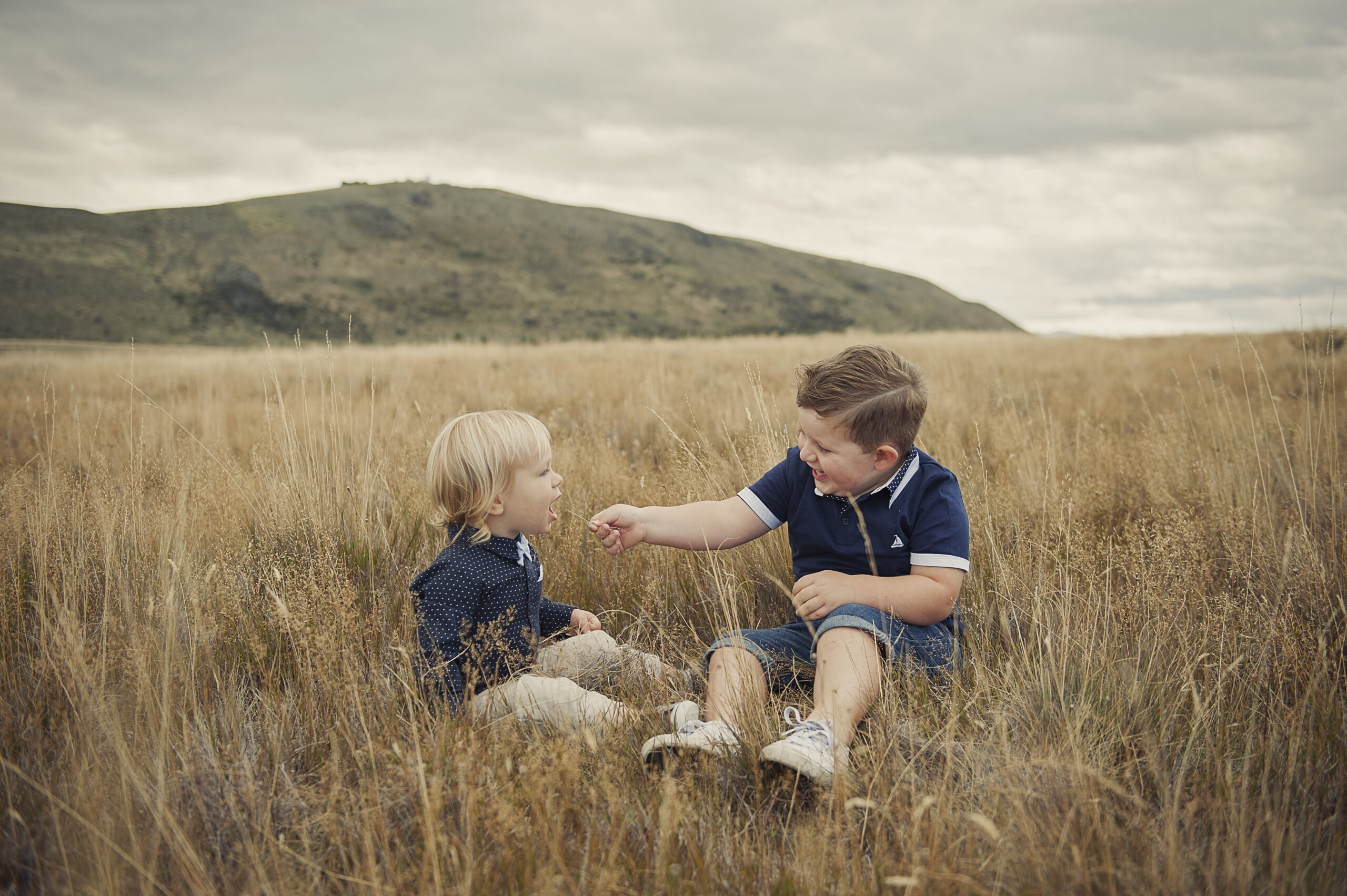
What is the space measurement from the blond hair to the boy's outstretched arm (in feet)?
1.25

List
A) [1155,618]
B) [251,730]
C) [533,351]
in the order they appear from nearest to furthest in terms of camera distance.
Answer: [251,730] < [1155,618] < [533,351]

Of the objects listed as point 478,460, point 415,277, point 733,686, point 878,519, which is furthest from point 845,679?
point 415,277

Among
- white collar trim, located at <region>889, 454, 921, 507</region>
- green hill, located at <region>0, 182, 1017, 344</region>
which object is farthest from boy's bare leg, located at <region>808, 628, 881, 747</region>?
green hill, located at <region>0, 182, 1017, 344</region>

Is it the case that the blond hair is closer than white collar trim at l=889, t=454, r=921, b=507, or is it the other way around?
the blond hair

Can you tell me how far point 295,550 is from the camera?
2527 mm

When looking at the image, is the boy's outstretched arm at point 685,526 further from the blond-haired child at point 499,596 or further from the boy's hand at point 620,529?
the blond-haired child at point 499,596

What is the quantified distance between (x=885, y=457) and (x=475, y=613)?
133 cm

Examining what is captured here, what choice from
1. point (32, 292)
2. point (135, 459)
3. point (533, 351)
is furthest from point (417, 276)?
point (135, 459)

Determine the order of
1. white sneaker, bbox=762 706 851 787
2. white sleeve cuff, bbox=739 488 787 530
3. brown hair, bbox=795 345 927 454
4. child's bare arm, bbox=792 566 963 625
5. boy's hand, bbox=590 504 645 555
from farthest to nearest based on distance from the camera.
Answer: white sleeve cuff, bbox=739 488 787 530
boy's hand, bbox=590 504 645 555
brown hair, bbox=795 345 927 454
child's bare arm, bbox=792 566 963 625
white sneaker, bbox=762 706 851 787

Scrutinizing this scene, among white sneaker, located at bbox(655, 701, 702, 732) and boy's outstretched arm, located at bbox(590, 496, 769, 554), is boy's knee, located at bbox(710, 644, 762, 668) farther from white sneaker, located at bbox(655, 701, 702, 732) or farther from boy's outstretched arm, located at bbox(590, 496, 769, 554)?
boy's outstretched arm, located at bbox(590, 496, 769, 554)

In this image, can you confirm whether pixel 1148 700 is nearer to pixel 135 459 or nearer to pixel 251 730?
pixel 251 730

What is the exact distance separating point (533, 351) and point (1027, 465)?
12546 millimetres

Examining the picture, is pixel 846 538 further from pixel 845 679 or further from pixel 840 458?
pixel 845 679

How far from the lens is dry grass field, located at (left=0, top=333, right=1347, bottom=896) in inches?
46.7
